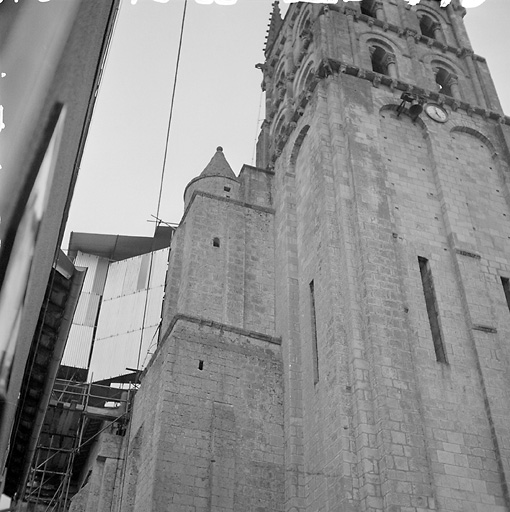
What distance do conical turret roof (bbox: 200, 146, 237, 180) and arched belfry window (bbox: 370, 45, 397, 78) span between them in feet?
20.5

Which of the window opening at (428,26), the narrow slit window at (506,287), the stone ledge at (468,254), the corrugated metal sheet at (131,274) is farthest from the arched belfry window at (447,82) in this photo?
the corrugated metal sheet at (131,274)

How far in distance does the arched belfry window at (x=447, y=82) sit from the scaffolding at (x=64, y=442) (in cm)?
1527

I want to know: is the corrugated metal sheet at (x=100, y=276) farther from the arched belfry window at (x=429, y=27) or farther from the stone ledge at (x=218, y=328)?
the arched belfry window at (x=429, y=27)

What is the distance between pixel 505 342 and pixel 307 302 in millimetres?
4923

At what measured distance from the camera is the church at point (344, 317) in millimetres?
13391

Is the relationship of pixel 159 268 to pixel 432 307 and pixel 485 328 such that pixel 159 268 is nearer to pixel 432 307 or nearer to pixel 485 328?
pixel 432 307

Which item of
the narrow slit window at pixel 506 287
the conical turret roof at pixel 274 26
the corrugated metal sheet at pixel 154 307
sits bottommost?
the narrow slit window at pixel 506 287

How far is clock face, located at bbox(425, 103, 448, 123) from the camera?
2033 cm

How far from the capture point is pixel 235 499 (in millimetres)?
14062

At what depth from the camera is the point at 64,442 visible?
24172mm

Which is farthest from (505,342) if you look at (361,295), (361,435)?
(361,435)

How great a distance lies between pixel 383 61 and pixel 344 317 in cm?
1184

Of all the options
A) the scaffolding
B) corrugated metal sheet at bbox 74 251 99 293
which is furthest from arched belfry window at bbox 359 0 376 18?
corrugated metal sheet at bbox 74 251 99 293

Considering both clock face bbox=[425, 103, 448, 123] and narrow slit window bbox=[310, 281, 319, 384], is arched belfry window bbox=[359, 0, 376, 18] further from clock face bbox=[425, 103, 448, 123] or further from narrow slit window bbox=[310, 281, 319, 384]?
narrow slit window bbox=[310, 281, 319, 384]
